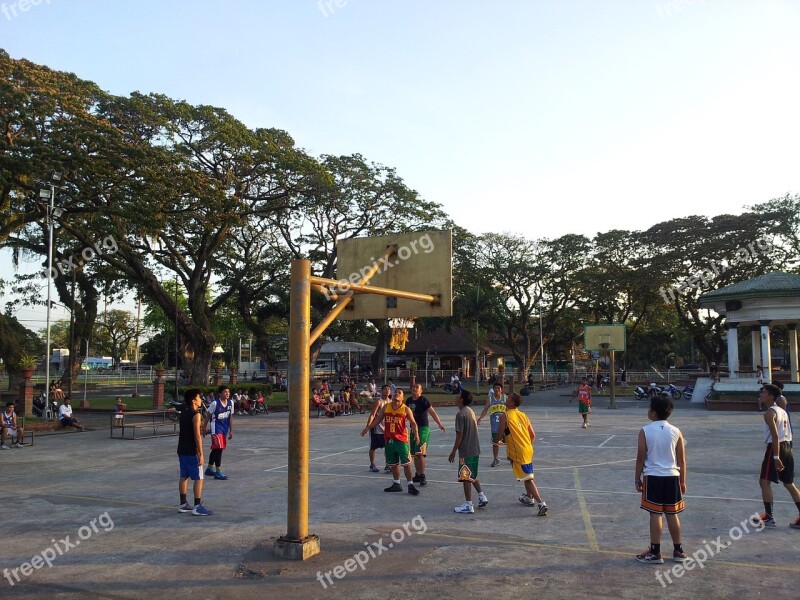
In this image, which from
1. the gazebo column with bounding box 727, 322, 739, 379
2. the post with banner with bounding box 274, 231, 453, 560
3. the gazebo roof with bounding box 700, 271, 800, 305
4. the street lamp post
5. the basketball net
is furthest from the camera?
the basketball net

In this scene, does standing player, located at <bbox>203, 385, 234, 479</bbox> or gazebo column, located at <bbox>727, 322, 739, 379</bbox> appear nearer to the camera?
standing player, located at <bbox>203, 385, 234, 479</bbox>

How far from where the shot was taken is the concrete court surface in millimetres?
5910

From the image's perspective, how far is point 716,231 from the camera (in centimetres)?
4472

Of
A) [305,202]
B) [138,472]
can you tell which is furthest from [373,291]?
[305,202]

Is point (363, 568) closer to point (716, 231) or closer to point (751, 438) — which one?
point (751, 438)

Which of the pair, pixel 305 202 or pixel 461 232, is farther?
pixel 461 232

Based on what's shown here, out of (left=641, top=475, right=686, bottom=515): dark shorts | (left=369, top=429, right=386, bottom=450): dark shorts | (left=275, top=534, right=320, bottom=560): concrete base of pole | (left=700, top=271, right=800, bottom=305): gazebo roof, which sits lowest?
(left=275, top=534, right=320, bottom=560): concrete base of pole

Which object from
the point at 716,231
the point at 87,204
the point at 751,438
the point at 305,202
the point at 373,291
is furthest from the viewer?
the point at 716,231

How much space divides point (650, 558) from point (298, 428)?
3805mm

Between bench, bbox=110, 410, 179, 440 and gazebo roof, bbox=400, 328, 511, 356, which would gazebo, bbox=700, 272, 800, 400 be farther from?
gazebo roof, bbox=400, 328, 511, 356

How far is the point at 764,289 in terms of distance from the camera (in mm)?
30766

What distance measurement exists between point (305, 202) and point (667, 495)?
30.3 metres

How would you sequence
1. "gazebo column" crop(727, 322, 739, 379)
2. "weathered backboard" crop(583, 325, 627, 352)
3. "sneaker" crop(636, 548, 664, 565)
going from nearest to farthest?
"sneaker" crop(636, 548, 664, 565)
"gazebo column" crop(727, 322, 739, 379)
"weathered backboard" crop(583, 325, 627, 352)

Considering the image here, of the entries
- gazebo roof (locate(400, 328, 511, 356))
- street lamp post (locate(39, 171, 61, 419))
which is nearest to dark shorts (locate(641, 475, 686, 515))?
street lamp post (locate(39, 171, 61, 419))
